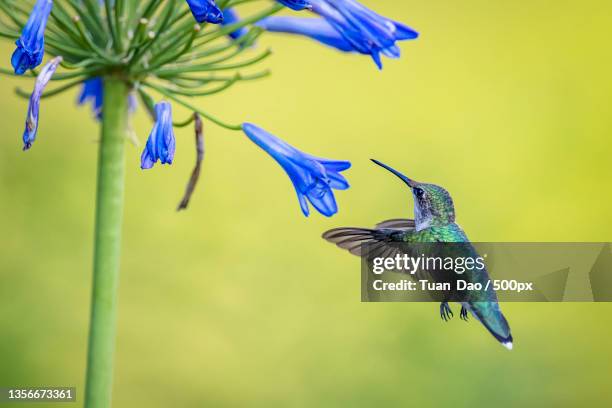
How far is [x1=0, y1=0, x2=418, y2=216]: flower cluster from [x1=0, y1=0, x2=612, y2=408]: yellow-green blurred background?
2.30 meters

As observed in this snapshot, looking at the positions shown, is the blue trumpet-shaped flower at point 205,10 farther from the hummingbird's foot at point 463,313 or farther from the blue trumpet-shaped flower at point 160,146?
the hummingbird's foot at point 463,313

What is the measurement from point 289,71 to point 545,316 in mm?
2845

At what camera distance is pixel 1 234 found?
4.96 metres

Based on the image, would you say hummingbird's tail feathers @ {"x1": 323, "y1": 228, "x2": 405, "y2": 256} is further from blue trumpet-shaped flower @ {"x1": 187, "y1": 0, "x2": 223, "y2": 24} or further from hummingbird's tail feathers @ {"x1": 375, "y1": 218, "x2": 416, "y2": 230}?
blue trumpet-shaped flower @ {"x1": 187, "y1": 0, "x2": 223, "y2": 24}

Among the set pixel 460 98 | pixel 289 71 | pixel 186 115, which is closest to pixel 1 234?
pixel 186 115

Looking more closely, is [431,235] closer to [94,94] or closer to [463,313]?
[463,313]

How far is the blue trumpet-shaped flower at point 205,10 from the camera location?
82.9 inches

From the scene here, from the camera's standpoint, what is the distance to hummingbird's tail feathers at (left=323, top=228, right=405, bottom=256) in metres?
2.22

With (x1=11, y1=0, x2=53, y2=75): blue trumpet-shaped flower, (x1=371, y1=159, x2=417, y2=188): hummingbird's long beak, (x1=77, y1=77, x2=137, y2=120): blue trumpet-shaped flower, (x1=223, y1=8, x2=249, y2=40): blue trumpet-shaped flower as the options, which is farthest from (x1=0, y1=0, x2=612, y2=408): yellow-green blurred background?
(x1=11, y1=0, x2=53, y2=75): blue trumpet-shaped flower

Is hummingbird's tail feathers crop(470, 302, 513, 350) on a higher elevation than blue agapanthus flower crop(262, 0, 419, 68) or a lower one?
lower

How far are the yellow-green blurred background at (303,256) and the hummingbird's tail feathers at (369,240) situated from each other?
7.93ft

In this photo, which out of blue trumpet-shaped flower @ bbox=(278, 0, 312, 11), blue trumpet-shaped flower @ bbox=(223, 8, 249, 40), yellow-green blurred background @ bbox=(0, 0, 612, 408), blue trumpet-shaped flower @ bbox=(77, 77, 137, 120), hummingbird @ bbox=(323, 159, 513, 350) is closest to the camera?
hummingbird @ bbox=(323, 159, 513, 350)

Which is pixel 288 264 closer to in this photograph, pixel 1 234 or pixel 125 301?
pixel 125 301

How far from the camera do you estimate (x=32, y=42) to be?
2148 mm
